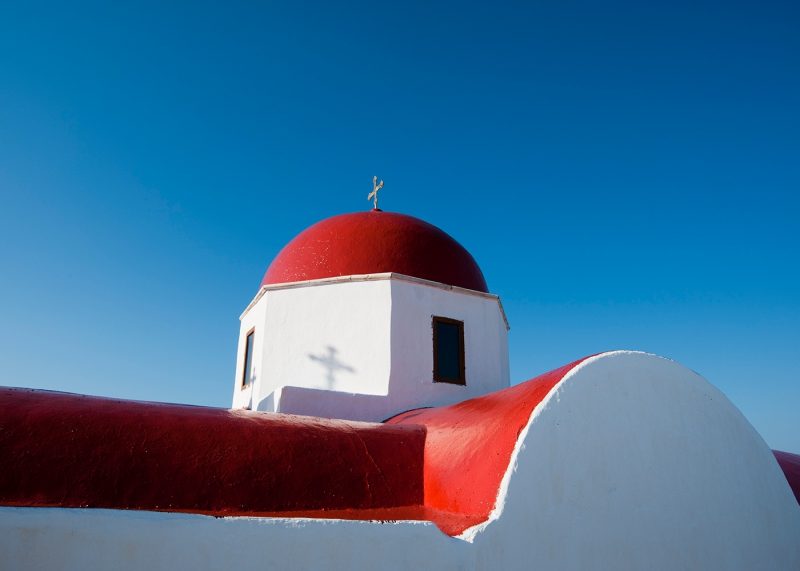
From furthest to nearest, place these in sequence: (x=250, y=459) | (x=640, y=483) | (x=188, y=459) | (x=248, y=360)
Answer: (x=248, y=360), (x=640, y=483), (x=250, y=459), (x=188, y=459)

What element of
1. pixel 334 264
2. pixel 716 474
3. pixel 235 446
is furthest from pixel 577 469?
pixel 334 264

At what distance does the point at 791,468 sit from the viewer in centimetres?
668

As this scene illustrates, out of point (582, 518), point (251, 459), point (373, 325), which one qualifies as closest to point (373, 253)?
point (373, 325)

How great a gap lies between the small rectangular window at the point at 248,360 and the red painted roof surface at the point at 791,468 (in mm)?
6470

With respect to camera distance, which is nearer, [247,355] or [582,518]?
[582,518]

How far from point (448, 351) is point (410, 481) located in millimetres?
2999

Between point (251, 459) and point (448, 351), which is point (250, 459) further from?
point (448, 351)

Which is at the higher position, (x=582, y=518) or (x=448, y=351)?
(x=448, y=351)

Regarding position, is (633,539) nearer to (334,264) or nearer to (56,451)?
(56,451)

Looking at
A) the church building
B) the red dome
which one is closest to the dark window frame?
the red dome

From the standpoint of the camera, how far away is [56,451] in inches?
138

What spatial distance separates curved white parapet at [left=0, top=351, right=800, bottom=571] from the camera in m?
3.07

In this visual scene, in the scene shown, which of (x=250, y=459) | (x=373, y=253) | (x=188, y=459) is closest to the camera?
(x=188, y=459)

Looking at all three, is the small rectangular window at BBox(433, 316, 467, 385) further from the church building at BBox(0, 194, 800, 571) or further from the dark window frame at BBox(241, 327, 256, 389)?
the dark window frame at BBox(241, 327, 256, 389)
